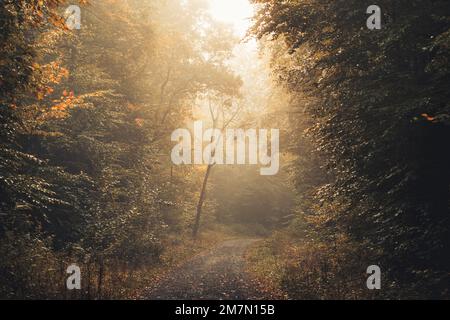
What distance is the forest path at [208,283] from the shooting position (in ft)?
39.2

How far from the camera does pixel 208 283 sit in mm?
14016

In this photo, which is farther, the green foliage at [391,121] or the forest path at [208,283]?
the forest path at [208,283]

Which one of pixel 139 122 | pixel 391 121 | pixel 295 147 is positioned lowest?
pixel 391 121

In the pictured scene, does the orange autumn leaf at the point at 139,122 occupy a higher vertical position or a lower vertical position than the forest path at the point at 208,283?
higher

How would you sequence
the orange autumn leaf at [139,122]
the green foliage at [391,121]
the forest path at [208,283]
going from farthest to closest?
the orange autumn leaf at [139,122], the forest path at [208,283], the green foliage at [391,121]

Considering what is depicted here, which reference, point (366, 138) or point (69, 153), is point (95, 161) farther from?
point (366, 138)

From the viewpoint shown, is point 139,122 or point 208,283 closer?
point 208,283

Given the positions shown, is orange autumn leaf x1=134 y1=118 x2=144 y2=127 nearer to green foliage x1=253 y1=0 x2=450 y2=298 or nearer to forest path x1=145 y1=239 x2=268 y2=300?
forest path x1=145 y1=239 x2=268 y2=300

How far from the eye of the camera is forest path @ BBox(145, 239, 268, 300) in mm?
11945

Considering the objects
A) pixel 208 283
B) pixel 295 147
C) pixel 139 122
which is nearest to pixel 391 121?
pixel 208 283

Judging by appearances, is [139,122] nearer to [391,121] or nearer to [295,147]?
[295,147]

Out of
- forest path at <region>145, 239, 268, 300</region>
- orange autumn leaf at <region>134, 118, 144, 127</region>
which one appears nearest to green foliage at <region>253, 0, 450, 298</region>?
forest path at <region>145, 239, 268, 300</region>

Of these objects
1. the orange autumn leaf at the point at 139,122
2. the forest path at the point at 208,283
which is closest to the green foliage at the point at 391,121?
the forest path at the point at 208,283

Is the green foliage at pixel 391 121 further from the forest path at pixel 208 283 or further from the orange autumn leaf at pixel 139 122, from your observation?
the orange autumn leaf at pixel 139 122
